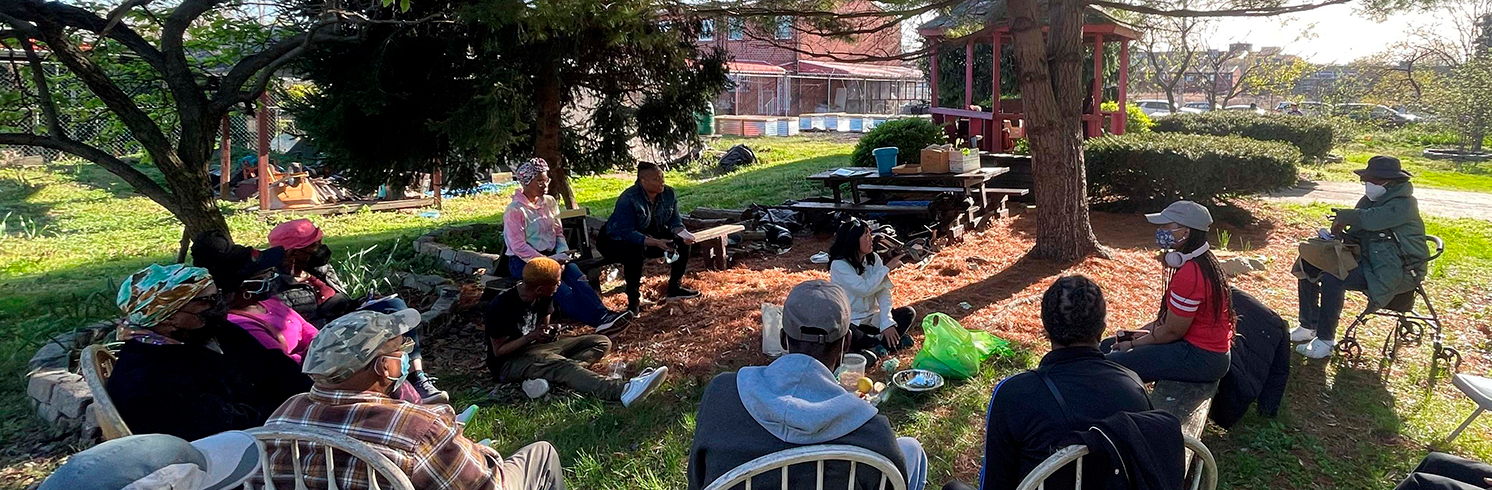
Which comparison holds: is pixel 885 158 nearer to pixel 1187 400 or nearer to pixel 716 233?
pixel 716 233

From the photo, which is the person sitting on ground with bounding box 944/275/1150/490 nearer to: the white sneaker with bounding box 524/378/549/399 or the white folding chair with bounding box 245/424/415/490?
the white folding chair with bounding box 245/424/415/490

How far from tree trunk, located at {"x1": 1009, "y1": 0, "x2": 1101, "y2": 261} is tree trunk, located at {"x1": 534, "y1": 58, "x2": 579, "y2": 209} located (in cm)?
410

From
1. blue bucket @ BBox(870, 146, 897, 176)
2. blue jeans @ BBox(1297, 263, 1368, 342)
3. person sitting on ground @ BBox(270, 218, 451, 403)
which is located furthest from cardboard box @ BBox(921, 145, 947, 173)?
person sitting on ground @ BBox(270, 218, 451, 403)

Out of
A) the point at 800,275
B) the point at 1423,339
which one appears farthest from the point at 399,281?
the point at 1423,339

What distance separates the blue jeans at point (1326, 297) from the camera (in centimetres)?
502

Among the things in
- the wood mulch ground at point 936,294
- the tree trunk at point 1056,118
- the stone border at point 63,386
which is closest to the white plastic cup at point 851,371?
the wood mulch ground at point 936,294

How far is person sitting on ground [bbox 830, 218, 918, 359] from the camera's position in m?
5.05

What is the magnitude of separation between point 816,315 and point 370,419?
1272mm

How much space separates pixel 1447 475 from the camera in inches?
105

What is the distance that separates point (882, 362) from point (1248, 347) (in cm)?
189

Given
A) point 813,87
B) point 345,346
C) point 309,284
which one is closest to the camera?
point 345,346

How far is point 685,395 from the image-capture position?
4676mm

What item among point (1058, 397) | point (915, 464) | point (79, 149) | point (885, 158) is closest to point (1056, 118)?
point (885, 158)

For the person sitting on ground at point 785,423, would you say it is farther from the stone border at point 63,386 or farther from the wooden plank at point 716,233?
the wooden plank at point 716,233
